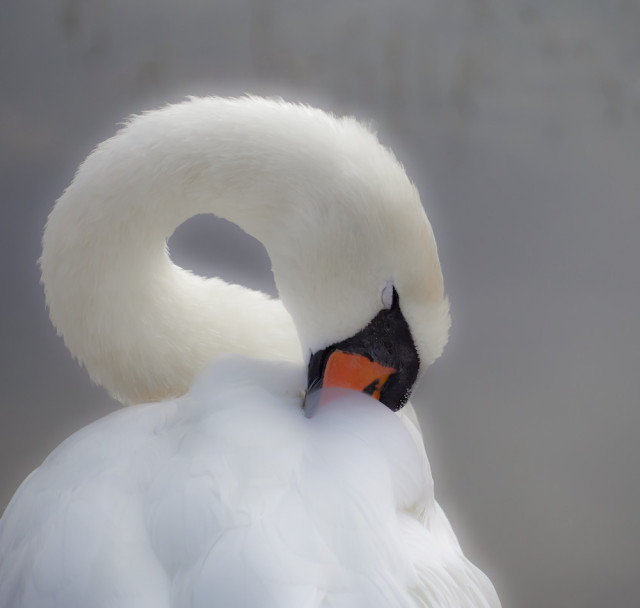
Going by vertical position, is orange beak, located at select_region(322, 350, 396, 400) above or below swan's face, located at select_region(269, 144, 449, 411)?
below

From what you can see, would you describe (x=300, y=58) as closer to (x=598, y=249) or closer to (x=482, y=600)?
(x=598, y=249)

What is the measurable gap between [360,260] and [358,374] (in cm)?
11

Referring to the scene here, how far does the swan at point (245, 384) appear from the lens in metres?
0.46

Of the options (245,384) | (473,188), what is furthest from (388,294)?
(473,188)

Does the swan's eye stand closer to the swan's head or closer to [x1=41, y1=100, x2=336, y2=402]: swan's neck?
the swan's head

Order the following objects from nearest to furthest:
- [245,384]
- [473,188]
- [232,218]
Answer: [245,384]
[232,218]
[473,188]

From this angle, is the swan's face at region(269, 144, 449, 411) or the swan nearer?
the swan

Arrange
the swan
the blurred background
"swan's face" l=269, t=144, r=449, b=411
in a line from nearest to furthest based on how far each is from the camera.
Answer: the swan < "swan's face" l=269, t=144, r=449, b=411 < the blurred background

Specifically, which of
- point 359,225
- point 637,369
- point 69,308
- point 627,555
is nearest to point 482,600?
point 359,225

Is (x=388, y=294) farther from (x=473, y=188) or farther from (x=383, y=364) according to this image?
(x=473, y=188)

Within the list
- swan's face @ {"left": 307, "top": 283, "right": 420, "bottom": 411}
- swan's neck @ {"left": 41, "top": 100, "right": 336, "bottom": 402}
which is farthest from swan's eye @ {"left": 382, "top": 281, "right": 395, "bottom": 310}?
swan's neck @ {"left": 41, "top": 100, "right": 336, "bottom": 402}

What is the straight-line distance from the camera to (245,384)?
610 millimetres

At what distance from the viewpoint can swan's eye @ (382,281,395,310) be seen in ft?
2.12

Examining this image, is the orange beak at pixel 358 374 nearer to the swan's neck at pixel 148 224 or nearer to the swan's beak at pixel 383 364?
the swan's beak at pixel 383 364
